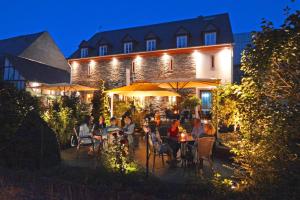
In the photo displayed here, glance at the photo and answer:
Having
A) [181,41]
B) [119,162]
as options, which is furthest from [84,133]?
[181,41]

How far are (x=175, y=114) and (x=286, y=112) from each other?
34.7 feet

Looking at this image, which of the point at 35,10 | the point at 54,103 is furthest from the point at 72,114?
the point at 35,10

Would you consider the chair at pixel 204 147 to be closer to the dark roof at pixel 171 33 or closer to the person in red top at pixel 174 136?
the person in red top at pixel 174 136

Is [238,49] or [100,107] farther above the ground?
[238,49]

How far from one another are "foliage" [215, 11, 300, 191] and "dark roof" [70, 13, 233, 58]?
1496cm

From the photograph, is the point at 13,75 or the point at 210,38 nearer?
the point at 210,38

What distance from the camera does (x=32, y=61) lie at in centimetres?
2767

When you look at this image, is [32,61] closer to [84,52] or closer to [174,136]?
[84,52]

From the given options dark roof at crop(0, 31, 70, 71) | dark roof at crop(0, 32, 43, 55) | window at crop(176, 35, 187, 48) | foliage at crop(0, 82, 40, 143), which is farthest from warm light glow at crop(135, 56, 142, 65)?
dark roof at crop(0, 32, 43, 55)

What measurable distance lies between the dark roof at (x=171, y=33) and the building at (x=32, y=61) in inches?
220

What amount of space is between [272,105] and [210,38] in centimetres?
1591

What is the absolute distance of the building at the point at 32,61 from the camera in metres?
24.3

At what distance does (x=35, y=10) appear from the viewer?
152750 millimetres

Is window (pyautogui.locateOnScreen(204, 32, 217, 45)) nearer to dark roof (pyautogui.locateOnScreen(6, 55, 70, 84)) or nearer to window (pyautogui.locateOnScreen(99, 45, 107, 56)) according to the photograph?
window (pyautogui.locateOnScreen(99, 45, 107, 56))
